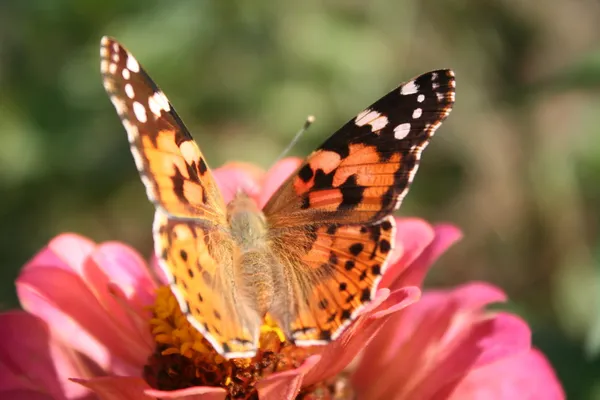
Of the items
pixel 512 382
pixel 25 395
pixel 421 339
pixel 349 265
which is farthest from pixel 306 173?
pixel 25 395

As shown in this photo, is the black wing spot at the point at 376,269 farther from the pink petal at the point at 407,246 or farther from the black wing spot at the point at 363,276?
the pink petal at the point at 407,246

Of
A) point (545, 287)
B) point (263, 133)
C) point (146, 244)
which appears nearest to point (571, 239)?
point (545, 287)

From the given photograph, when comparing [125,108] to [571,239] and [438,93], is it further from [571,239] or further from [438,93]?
[571,239]

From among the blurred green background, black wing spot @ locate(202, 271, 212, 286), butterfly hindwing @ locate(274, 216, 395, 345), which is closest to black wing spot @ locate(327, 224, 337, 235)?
butterfly hindwing @ locate(274, 216, 395, 345)

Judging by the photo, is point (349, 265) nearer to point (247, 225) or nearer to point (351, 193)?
point (351, 193)

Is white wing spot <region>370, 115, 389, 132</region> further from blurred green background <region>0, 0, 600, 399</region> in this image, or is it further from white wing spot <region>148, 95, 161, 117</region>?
blurred green background <region>0, 0, 600, 399</region>
